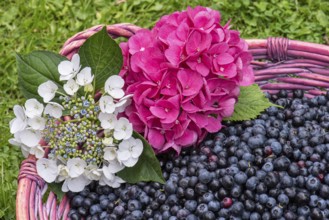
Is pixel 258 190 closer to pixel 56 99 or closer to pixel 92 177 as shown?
pixel 92 177

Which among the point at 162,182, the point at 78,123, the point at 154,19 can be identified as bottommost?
the point at 154,19

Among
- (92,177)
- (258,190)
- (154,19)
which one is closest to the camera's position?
(258,190)

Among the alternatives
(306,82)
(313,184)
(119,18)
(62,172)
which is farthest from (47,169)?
(119,18)

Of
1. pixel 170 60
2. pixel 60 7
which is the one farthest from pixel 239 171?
pixel 60 7

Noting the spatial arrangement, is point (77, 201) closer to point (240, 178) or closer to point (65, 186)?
point (65, 186)

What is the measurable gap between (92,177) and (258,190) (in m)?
0.38

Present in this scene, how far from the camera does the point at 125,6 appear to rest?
Answer: 2174mm

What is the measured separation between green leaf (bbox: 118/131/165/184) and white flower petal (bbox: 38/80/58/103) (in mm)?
205

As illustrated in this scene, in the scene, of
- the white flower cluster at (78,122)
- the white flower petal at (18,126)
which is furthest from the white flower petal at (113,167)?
the white flower petal at (18,126)

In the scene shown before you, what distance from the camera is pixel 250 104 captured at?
4.69 feet

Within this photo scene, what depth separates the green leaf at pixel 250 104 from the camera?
1.40 m

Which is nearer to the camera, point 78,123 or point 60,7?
point 78,123

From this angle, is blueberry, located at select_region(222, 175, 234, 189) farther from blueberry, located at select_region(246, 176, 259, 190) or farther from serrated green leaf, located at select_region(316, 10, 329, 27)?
serrated green leaf, located at select_region(316, 10, 329, 27)

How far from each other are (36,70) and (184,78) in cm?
35
